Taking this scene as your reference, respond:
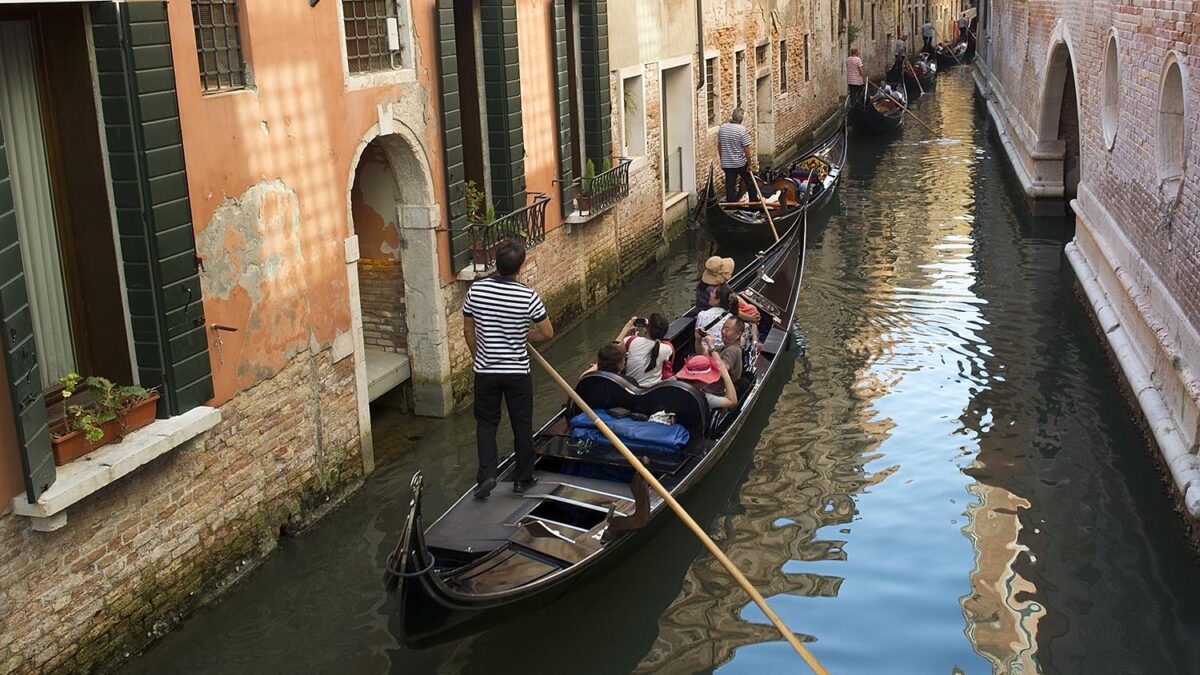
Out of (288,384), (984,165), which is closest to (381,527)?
(288,384)

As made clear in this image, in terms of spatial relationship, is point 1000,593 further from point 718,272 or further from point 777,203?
point 777,203

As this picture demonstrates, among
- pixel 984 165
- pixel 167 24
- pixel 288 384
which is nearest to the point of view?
pixel 167 24

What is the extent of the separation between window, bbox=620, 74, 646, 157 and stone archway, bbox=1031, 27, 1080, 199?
470cm

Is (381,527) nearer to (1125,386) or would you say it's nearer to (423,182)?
(423,182)

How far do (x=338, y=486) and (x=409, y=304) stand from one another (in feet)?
4.41

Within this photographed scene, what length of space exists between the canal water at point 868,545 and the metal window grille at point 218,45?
2.00m

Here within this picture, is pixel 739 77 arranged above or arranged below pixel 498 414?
above

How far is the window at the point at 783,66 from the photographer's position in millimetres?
16438

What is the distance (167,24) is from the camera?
4535 mm

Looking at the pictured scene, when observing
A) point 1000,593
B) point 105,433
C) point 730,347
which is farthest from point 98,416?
point 1000,593

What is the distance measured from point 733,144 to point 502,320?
750cm

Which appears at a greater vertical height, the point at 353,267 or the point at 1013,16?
the point at 1013,16

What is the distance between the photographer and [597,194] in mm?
8938

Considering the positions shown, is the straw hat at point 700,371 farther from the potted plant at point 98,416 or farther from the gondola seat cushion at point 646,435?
the potted plant at point 98,416
